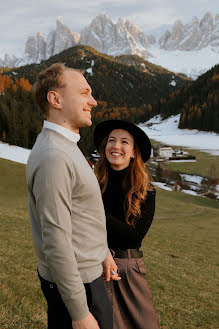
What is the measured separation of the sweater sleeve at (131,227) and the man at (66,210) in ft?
2.20

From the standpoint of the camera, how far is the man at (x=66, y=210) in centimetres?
225

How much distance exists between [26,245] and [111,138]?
949cm

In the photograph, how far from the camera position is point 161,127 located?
167 m

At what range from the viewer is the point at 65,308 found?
254cm

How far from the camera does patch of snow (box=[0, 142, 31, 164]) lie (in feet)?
168

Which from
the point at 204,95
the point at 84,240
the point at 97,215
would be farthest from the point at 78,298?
the point at 204,95

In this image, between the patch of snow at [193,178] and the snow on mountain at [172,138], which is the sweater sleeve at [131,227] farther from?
the patch of snow at [193,178]

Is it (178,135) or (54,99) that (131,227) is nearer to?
(54,99)

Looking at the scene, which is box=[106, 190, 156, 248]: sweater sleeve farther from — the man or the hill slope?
the hill slope

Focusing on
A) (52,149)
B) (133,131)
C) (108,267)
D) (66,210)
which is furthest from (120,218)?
(52,149)

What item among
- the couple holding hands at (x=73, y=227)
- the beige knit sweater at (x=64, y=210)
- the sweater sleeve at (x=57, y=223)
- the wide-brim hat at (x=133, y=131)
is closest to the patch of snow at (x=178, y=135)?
the wide-brim hat at (x=133, y=131)

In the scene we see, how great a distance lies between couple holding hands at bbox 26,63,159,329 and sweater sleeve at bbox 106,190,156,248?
1cm

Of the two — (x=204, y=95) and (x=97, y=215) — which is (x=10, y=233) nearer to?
(x=97, y=215)

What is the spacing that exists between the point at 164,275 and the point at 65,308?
32.4 feet
